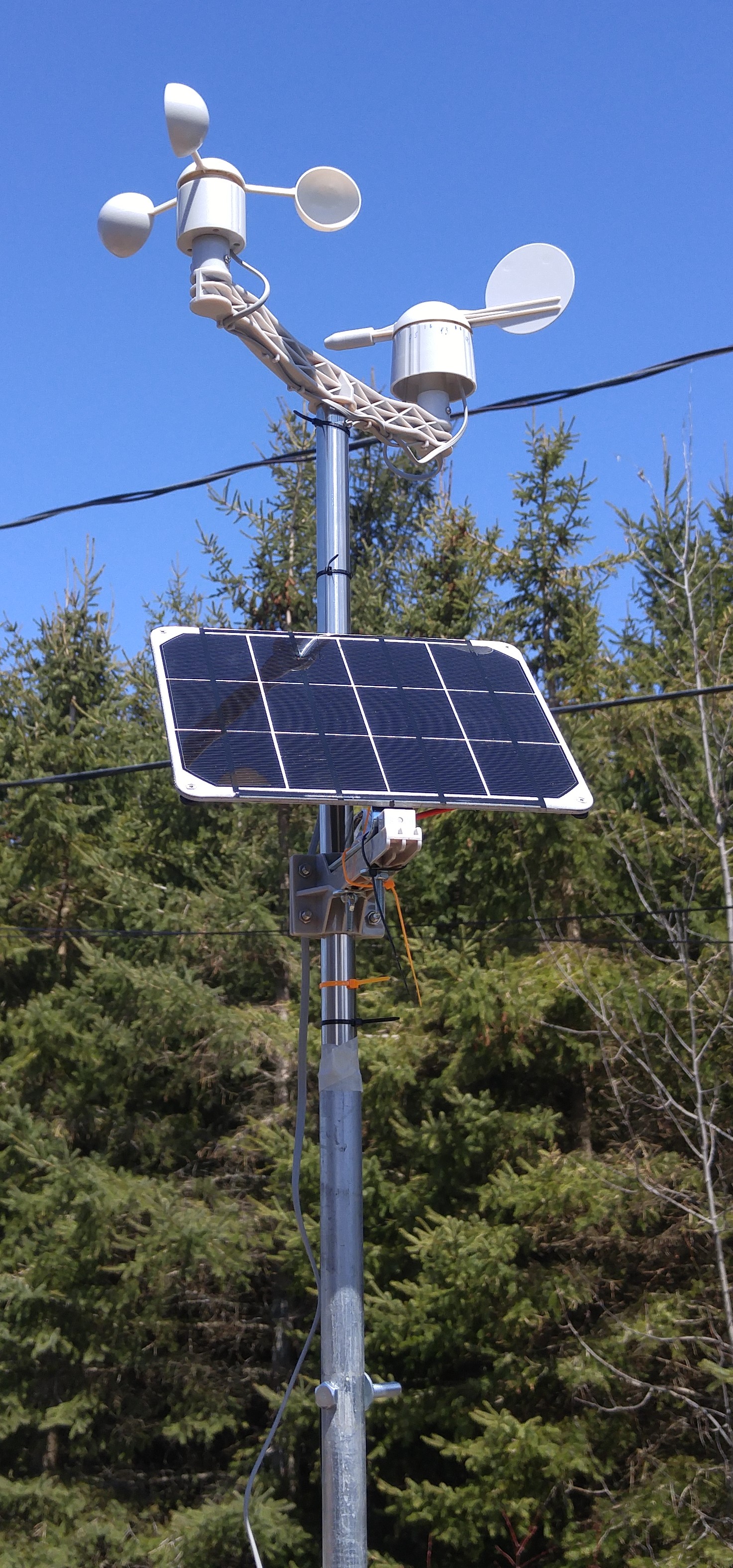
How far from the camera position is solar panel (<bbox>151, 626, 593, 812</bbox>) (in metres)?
3.56

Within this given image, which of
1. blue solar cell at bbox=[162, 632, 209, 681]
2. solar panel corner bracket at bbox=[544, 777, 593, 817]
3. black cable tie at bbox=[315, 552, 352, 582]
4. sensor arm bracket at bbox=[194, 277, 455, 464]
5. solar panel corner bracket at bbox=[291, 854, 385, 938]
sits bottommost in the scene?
solar panel corner bracket at bbox=[291, 854, 385, 938]

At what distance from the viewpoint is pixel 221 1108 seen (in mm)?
15141

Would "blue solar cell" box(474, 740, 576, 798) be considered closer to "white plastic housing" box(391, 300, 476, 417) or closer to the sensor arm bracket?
the sensor arm bracket

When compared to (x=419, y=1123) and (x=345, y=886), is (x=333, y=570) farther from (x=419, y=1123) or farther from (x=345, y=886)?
(x=419, y=1123)

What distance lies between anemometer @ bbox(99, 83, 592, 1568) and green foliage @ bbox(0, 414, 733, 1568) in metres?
6.32

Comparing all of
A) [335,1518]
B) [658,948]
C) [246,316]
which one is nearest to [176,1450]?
[658,948]

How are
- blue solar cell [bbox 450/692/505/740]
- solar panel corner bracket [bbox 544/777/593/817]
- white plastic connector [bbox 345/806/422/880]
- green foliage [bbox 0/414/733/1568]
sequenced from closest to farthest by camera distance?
white plastic connector [bbox 345/806/422/880] → solar panel corner bracket [bbox 544/777/593/817] → blue solar cell [bbox 450/692/505/740] → green foliage [bbox 0/414/733/1568]

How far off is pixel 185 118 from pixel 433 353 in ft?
3.57

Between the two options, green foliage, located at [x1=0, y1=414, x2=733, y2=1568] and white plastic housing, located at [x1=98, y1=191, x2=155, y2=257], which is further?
green foliage, located at [x1=0, y1=414, x2=733, y2=1568]

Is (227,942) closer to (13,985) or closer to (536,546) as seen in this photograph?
(13,985)

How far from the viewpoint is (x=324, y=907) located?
12.4 feet

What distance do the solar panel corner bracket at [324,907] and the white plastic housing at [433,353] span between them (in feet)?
5.63

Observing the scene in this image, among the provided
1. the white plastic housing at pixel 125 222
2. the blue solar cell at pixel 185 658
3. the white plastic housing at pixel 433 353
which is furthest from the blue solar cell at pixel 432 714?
the white plastic housing at pixel 125 222

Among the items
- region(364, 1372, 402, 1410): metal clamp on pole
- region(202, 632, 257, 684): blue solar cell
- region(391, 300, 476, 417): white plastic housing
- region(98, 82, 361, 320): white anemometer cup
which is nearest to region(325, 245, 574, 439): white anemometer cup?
region(391, 300, 476, 417): white plastic housing
